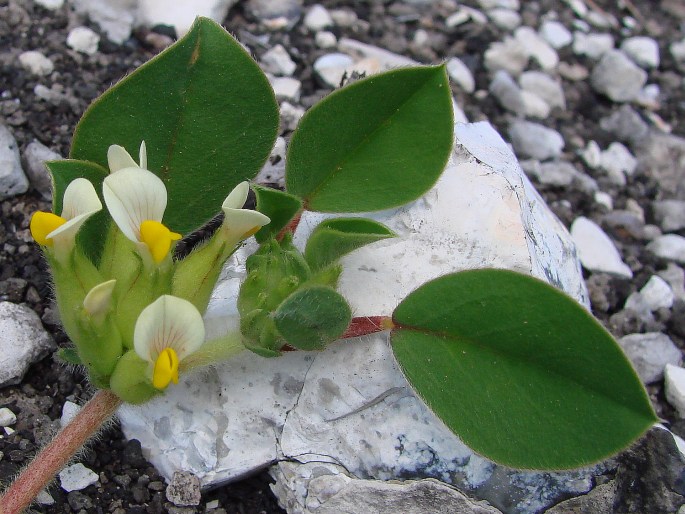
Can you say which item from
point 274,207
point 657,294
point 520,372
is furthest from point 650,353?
point 274,207

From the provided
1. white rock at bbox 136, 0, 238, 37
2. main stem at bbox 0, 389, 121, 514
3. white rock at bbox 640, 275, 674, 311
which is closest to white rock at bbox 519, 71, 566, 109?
white rock at bbox 640, 275, 674, 311

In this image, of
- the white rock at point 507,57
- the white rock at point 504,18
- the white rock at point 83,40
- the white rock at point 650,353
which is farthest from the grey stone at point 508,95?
the white rock at point 83,40

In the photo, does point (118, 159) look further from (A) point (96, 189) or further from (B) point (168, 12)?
(B) point (168, 12)

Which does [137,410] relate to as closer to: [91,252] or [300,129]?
[91,252]

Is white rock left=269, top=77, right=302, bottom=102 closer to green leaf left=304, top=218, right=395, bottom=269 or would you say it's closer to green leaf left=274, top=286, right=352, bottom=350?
green leaf left=304, top=218, right=395, bottom=269

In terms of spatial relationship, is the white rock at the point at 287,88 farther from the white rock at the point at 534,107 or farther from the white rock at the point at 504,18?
the white rock at the point at 504,18

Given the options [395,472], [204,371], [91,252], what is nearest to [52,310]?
[91,252]
